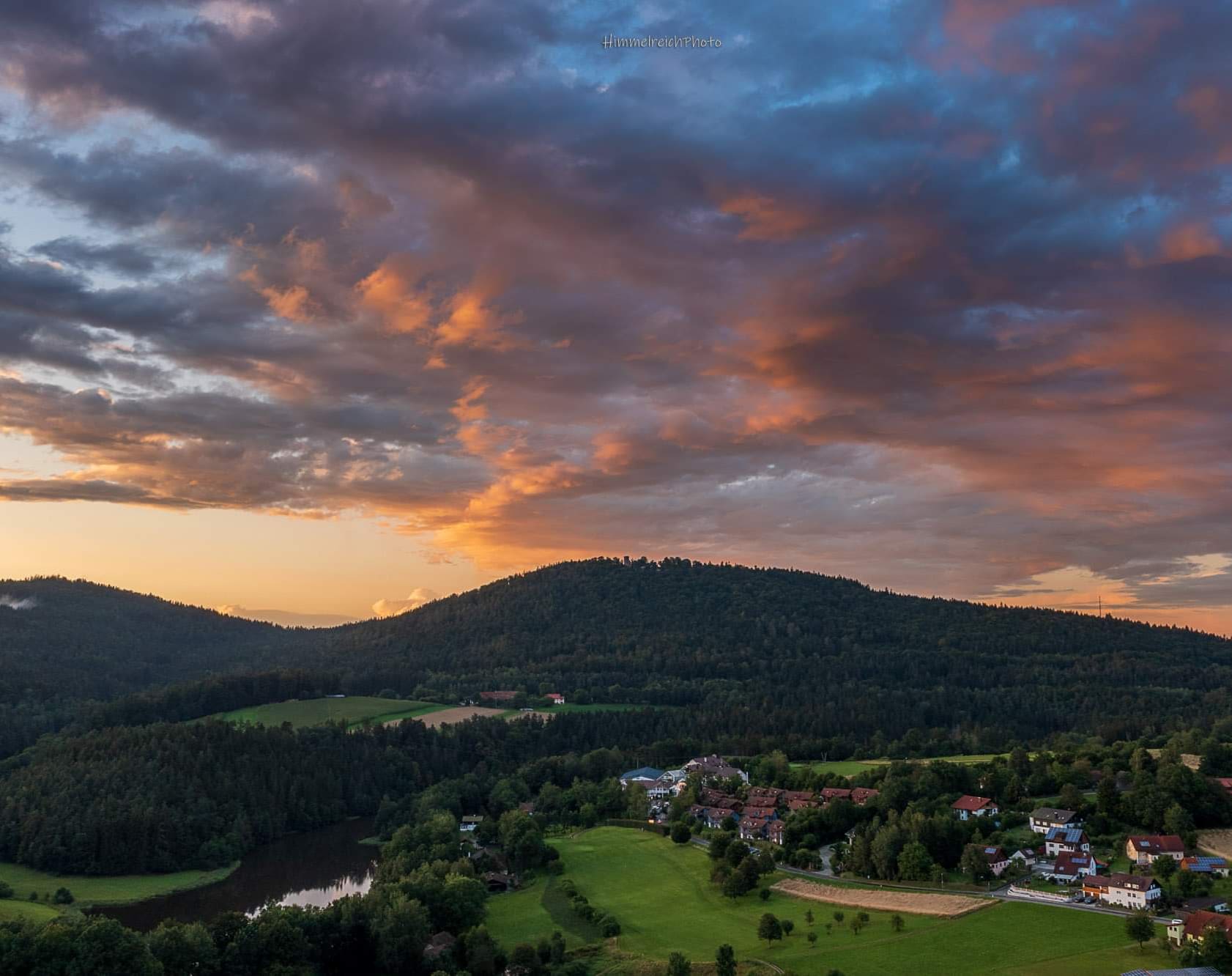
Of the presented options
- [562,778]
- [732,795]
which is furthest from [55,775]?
[732,795]

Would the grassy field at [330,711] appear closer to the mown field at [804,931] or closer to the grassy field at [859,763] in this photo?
the grassy field at [859,763]

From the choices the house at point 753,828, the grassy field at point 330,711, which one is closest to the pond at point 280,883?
the house at point 753,828

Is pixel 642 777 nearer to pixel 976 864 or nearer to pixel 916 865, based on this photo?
pixel 916 865

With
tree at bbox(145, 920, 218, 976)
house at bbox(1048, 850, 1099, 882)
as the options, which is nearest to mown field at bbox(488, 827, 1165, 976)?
house at bbox(1048, 850, 1099, 882)

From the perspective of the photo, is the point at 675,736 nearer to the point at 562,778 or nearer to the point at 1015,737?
the point at 562,778

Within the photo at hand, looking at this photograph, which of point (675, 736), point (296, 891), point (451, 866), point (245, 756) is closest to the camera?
point (451, 866)
